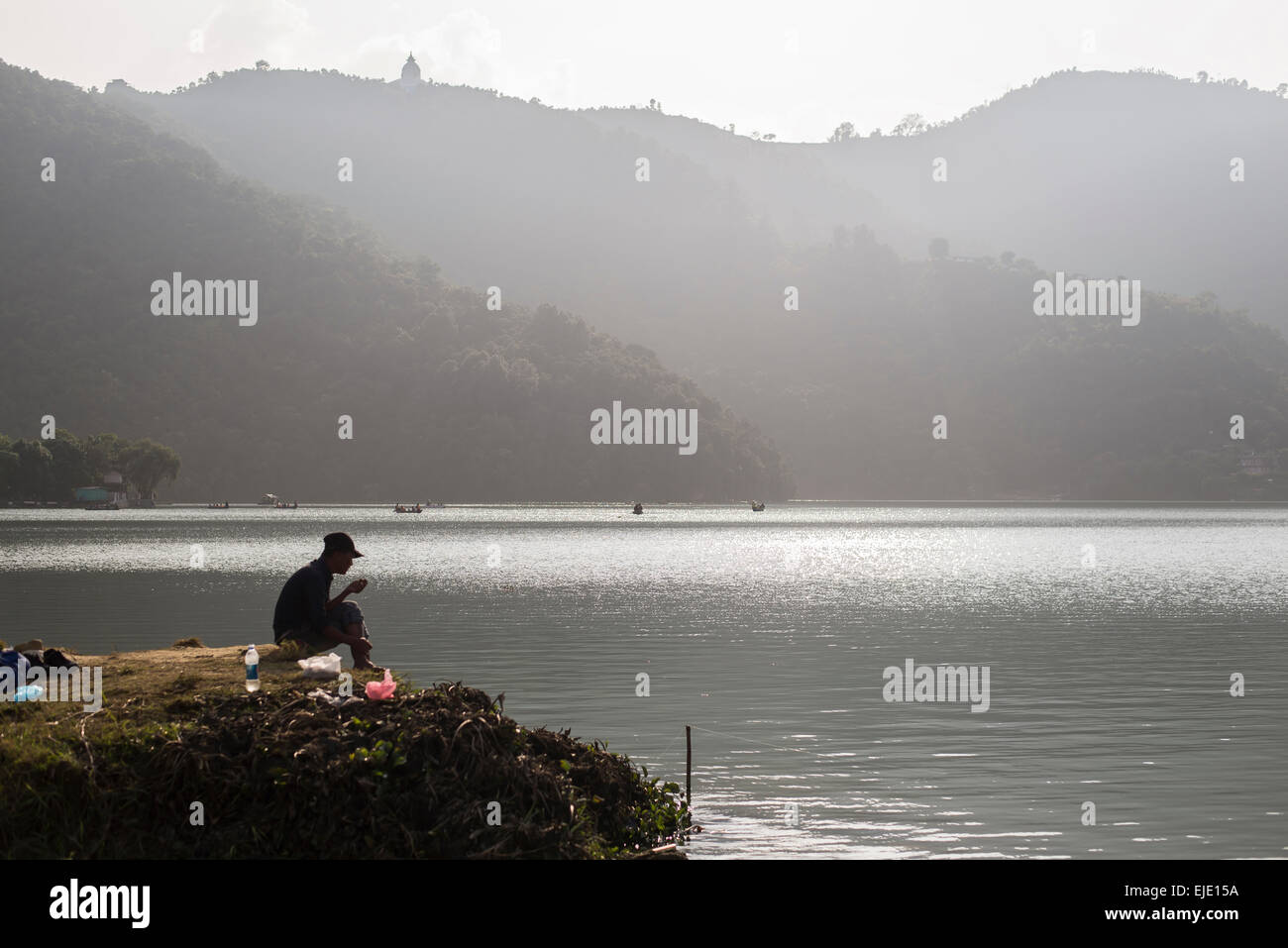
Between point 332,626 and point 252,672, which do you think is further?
point 332,626

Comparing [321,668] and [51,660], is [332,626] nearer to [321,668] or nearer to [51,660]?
[321,668]

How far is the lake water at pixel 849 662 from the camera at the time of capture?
16.8 metres

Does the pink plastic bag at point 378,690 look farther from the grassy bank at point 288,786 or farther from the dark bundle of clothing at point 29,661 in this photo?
the dark bundle of clothing at point 29,661

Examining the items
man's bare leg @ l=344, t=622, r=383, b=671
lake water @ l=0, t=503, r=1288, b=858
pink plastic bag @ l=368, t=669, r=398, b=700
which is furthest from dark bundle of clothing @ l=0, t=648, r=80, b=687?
lake water @ l=0, t=503, r=1288, b=858

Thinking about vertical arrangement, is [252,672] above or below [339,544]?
below

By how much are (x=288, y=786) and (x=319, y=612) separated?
576 cm

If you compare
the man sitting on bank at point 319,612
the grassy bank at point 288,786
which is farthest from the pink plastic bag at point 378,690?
the man sitting on bank at point 319,612

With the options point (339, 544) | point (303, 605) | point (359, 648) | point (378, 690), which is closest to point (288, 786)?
point (378, 690)

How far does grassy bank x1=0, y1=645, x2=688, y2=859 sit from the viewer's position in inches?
477

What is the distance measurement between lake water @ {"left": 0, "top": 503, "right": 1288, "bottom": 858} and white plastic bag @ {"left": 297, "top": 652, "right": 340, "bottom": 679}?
4.89 metres

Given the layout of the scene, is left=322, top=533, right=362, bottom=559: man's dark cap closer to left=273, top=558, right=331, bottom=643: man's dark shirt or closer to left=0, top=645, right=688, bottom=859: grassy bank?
left=273, top=558, right=331, bottom=643: man's dark shirt

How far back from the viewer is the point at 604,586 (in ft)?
193

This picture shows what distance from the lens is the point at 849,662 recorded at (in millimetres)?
33125
